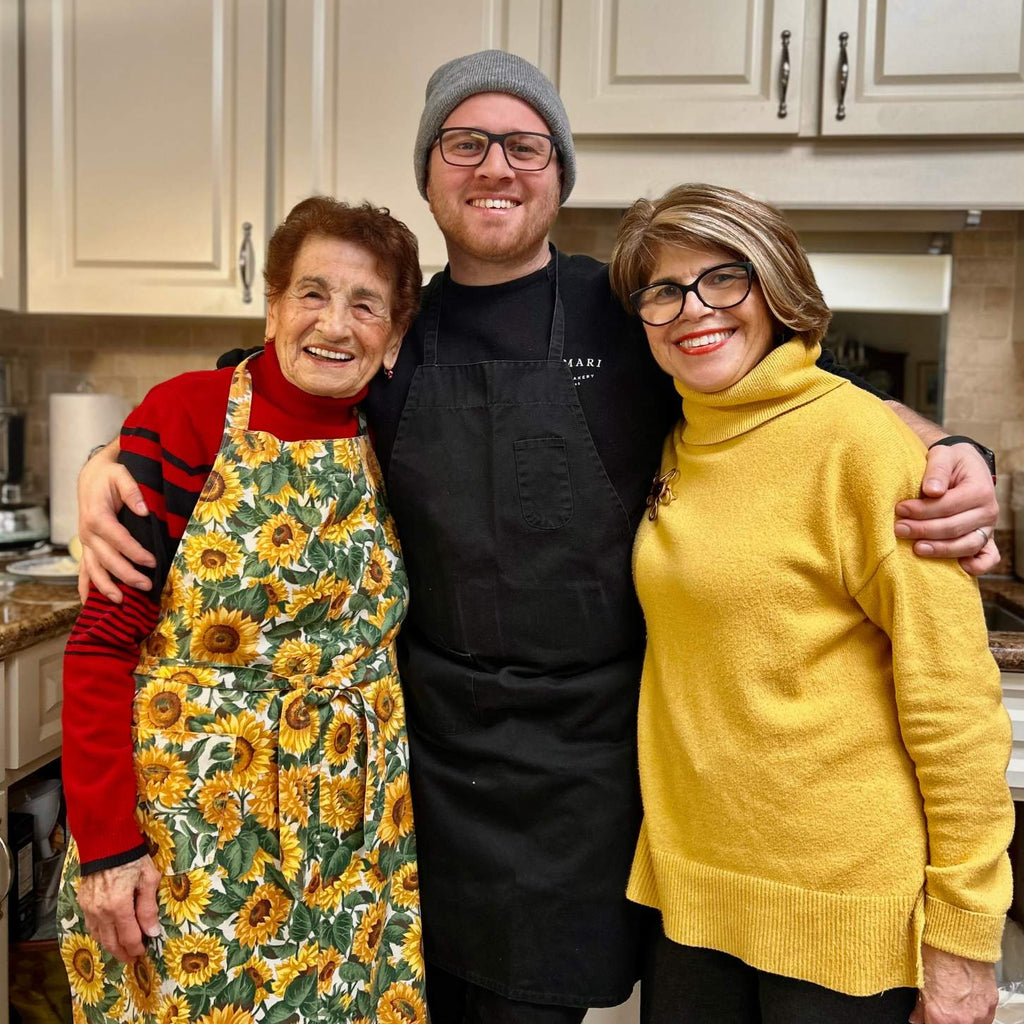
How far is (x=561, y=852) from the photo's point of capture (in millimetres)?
1144

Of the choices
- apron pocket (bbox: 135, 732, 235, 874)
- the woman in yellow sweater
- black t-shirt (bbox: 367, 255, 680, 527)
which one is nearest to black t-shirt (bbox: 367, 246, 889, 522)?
black t-shirt (bbox: 367, 255, 680, 527)

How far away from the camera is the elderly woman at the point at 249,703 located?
3.35 ft

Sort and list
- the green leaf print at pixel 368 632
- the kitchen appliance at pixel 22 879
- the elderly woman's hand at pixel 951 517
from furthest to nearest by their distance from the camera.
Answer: the kitchen appliance at pixel 22 879, the green leaf print at pixel 368 632, the elderly woman's hand at pixel 951 517

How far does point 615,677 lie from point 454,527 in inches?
10.6

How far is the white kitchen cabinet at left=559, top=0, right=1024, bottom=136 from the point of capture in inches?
71.2

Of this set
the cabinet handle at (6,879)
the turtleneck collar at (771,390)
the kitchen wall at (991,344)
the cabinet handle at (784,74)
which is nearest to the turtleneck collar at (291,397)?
the turtleneck collar at (771,390)

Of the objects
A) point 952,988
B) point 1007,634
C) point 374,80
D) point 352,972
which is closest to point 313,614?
point 352,972

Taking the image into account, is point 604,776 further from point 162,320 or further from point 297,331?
point 162,320

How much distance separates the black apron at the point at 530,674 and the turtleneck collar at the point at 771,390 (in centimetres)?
17

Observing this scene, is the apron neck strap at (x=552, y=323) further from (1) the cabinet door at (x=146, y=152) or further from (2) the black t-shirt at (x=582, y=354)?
(1) the cabinet door at (x=146, y=152)

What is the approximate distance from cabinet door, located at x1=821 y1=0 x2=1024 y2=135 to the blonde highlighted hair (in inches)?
39.1

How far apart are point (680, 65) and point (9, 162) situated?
1.47 m

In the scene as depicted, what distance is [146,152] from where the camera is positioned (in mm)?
2076

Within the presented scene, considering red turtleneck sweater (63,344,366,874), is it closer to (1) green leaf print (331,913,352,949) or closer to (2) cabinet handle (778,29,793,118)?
(1) green leaf print (331,913,352,949)
